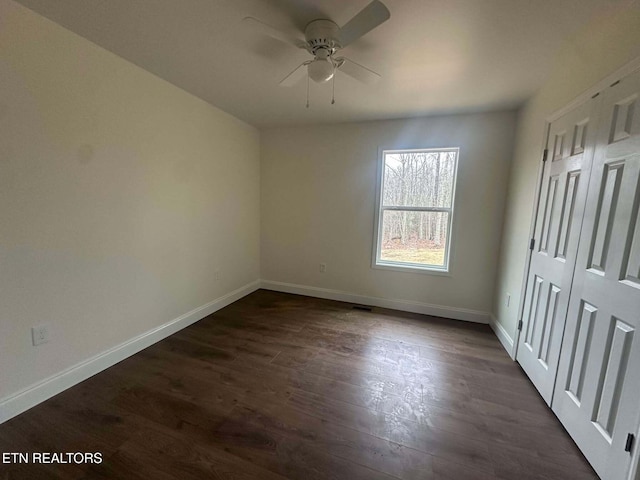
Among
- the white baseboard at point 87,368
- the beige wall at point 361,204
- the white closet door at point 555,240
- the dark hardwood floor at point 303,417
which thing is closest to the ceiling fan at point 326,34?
the white closet door at point 555,240

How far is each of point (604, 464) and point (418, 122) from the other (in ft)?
10.1

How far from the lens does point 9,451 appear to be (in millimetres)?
1366

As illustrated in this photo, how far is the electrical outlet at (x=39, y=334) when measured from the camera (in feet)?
5.41

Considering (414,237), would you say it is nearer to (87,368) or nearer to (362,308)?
(362,308)

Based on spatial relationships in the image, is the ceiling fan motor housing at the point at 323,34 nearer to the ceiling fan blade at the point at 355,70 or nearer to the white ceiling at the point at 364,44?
the white ceiling at the point at 364,44

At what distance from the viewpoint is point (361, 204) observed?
134 inches

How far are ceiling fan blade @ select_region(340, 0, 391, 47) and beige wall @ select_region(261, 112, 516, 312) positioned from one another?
1.88 m

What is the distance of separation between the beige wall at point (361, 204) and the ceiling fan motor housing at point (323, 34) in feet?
5.88

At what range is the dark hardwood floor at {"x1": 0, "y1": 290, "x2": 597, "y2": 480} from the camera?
4.38 ft

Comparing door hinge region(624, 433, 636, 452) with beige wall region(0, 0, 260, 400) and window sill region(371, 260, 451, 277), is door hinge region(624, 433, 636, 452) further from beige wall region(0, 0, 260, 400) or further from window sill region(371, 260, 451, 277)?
beige wall region(0, 0, 260, 400)

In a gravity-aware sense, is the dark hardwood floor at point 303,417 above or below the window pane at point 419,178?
below

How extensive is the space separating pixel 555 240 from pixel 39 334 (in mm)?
3568

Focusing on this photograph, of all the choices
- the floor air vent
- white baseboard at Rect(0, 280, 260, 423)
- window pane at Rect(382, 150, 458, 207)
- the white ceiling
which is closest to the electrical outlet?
white baseboard at Rect(0, 280, 260, 423)

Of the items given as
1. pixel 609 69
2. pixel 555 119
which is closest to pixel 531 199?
pixel 555 119
